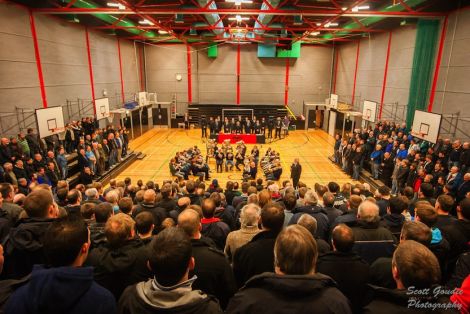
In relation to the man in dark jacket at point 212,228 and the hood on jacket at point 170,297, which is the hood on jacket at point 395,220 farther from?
the hood on jacket at point 170,297

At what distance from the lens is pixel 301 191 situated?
6973mm

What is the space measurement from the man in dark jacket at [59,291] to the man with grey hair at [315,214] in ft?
10.2

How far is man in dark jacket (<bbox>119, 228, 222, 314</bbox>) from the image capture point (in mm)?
1614

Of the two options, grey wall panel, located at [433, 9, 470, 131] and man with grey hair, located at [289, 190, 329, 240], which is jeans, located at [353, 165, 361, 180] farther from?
man with grey hair, located at [289, 190, 329, 240]

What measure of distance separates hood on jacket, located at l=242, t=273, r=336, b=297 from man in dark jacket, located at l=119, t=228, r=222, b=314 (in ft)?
1.05

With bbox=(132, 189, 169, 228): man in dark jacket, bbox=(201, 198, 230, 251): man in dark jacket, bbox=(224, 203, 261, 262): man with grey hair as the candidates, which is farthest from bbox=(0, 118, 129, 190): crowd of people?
bbox=(224, 203, 261, 262): man with grey hair

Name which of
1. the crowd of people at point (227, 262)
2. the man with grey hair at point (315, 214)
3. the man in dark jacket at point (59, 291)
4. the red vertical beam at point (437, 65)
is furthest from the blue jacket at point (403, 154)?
the man in dark jacket at point (59, 291)

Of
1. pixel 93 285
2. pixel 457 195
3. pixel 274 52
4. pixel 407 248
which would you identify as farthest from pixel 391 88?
pixel 93 285

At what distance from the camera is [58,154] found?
475 inches

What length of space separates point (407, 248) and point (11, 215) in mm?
4897

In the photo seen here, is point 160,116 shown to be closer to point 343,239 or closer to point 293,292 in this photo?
point 343,239

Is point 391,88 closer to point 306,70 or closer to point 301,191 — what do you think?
point 306,70

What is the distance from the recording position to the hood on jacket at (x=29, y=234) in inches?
112

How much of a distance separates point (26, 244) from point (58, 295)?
5.68 feet
